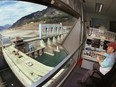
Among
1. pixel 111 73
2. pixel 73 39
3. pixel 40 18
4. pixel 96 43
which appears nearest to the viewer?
pixel 111 73

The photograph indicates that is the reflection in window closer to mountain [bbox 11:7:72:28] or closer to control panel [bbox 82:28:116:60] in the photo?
mountain [bbox 11:7:72:28]

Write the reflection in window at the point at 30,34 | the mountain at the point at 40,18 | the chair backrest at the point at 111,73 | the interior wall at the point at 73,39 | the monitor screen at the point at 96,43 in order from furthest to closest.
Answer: the interior wall at the point at 73,39, the monitor screen at the point at 96,43, the chair backrest at the point at 111,73, the mountain at the point at 40,18, the reflection in window at the point at 30,34

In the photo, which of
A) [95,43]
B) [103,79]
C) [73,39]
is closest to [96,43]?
[95,43]

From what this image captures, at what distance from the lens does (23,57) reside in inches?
126

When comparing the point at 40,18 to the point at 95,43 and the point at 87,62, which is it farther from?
the point at 87,62

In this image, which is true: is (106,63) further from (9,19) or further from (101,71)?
(9,19)

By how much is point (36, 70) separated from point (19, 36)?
38.4 inches

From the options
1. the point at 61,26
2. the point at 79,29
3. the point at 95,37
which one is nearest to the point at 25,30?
the point at 61,26

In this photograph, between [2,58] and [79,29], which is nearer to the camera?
[2,58]

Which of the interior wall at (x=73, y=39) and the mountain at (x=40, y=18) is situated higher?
→ the mountain at (x=40, y=18)

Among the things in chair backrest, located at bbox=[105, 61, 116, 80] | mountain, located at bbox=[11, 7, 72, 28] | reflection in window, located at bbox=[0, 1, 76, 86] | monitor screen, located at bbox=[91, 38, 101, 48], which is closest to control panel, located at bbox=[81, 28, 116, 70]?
monitor screen, located at bbox=[91, 38, 101, 48]

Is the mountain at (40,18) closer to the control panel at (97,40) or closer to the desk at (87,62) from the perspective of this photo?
the control panel at (97,40)

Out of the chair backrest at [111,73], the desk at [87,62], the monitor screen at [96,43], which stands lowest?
the desk at [87,62]

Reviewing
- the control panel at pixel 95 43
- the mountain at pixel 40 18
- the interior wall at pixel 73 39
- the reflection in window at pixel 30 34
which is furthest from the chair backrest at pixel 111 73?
the interior wall at pixel 73 39
